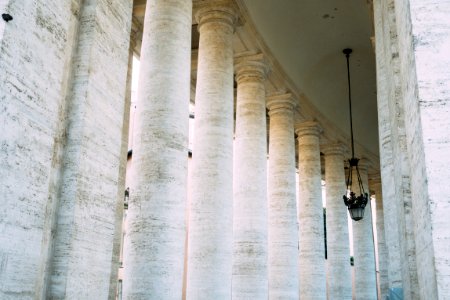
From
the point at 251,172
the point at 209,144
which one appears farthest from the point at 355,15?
the point at 209,144

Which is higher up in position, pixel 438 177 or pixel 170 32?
pixel 170 32

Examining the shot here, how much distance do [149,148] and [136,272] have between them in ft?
12.2

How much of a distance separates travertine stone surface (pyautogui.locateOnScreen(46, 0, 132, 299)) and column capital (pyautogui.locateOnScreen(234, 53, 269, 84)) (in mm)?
16049

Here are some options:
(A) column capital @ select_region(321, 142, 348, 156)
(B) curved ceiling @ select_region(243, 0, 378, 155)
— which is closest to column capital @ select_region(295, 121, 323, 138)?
(B) curved ceiling @ select_region(243, 0, 378, 155)

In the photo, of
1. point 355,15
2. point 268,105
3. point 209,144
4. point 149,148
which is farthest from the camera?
point 268,105

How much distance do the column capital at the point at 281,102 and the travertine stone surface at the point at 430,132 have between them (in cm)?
2368

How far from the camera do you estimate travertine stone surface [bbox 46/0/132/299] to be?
10375 mm

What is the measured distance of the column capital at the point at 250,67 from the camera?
28203 millimetres

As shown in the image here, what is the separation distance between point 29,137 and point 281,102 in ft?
82.0

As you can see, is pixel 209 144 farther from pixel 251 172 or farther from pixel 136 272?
pixel 136 272

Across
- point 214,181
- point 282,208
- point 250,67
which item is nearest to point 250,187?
point 214,181

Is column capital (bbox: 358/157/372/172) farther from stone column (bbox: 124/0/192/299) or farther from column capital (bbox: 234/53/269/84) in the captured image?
stone column (bbox: 124/0/192/299)

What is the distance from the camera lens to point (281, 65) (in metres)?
32.2

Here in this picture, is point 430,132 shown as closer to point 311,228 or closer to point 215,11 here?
point 215,11
